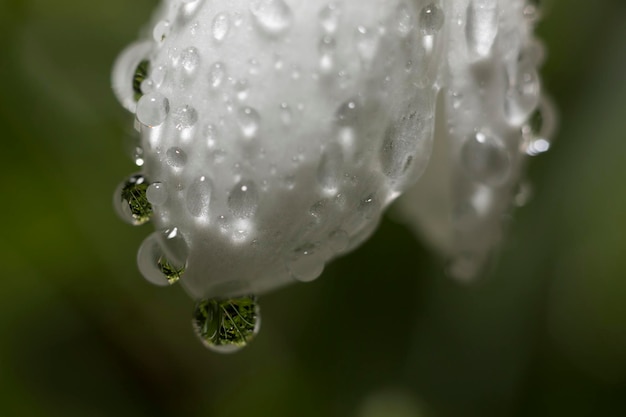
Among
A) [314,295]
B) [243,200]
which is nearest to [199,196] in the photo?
[243,200]

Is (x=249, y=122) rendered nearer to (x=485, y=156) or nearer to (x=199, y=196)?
(x=199, y=196)

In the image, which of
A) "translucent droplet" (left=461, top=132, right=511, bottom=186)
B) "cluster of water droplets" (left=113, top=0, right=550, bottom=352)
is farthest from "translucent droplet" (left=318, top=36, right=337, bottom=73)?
"translucent droplet" (left=461, top=132, right=511, bottom=186)

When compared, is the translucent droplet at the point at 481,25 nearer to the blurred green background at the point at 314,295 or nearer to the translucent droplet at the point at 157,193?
the translucent droplet at the point at 157,193

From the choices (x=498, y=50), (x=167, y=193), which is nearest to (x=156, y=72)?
(x=167, y=193)

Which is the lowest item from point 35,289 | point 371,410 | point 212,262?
point 371,410

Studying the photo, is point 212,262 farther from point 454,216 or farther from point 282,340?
point 282,340

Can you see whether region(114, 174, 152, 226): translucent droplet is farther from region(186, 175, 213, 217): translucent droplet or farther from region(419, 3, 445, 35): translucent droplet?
region(419, 3, 445, 35): translucent droplet
